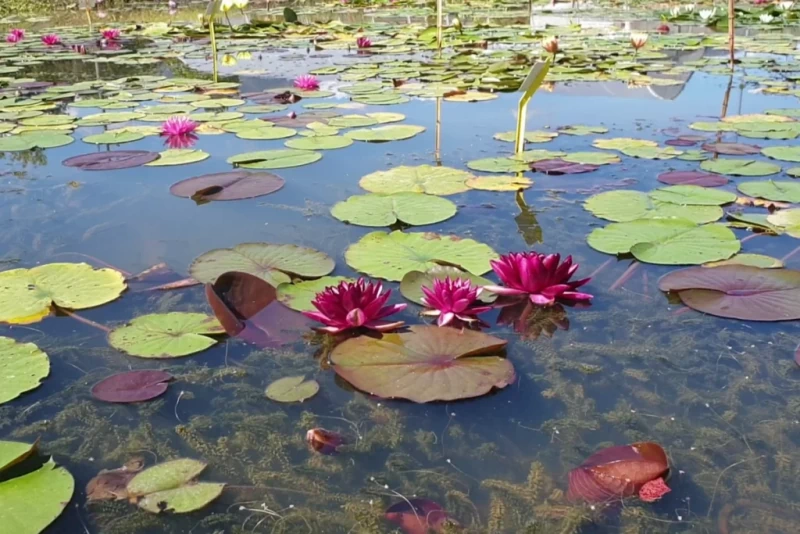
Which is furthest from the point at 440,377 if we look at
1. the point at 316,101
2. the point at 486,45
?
the point at 486,45

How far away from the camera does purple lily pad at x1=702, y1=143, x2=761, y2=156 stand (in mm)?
3025

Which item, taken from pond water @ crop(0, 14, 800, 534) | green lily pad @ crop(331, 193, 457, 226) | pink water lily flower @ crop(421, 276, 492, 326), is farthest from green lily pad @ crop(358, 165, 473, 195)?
pink water lily flower @ crop(421, 276, 492, 326)

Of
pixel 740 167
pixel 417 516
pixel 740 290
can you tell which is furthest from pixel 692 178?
pixel 417 516

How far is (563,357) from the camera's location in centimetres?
152

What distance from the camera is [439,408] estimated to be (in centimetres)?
135

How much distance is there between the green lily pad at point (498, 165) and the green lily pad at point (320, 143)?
0.71 m

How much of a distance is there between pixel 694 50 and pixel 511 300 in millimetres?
6761

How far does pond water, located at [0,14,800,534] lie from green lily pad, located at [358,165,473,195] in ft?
0.76

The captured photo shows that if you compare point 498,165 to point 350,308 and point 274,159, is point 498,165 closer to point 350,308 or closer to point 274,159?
point 274,159

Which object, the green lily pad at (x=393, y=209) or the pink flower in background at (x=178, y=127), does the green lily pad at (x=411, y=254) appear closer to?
the green lily pad at (x=393, y=209)

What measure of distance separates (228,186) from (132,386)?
1.39 m

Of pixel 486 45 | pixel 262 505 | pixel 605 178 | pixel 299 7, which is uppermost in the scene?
pixel 299 7

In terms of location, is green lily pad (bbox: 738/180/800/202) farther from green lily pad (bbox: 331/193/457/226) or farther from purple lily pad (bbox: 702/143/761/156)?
green lily pad (bbox: 331/193/457/226)

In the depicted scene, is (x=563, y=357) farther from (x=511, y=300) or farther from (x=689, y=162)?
(x=689, y=162)
